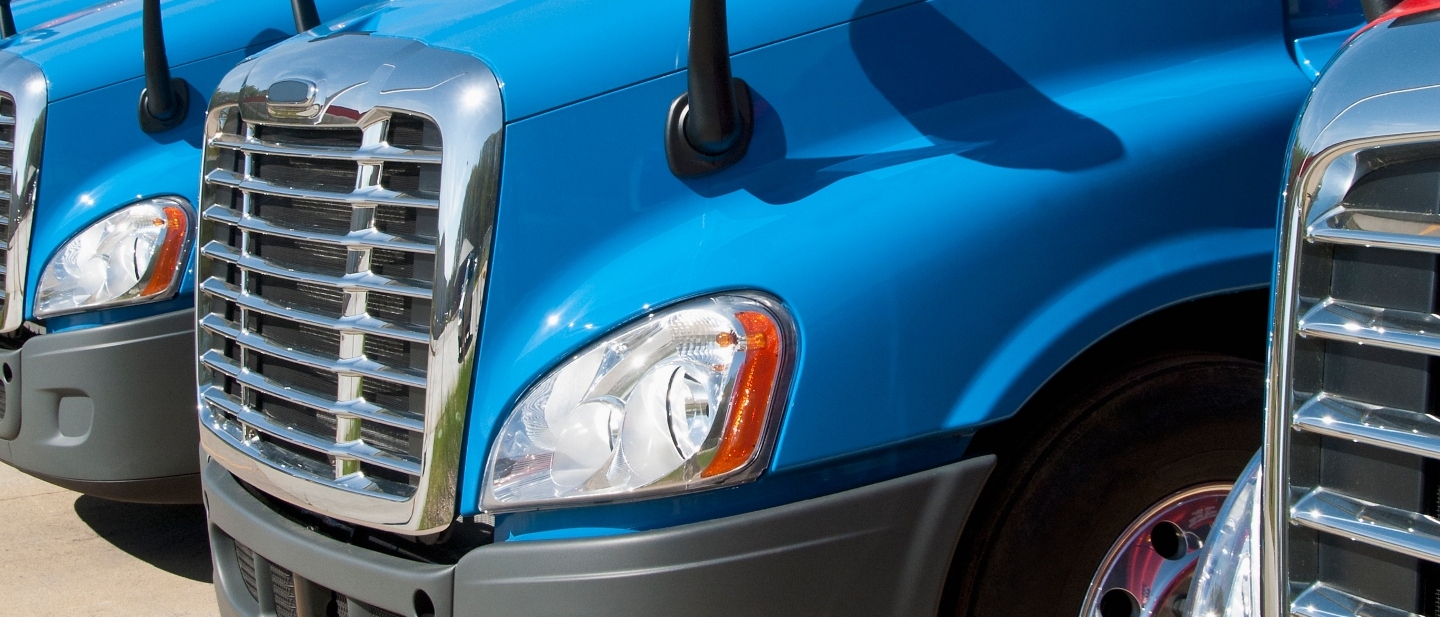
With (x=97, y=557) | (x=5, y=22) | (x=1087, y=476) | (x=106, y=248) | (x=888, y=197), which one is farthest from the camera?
(x=5, y=22)

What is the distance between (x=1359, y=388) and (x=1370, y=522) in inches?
5.6

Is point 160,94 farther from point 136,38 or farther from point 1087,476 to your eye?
point 1087,476

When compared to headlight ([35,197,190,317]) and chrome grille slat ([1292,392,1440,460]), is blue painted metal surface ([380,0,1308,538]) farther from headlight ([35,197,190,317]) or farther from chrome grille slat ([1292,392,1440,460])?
headlight ([35,197,190,317])

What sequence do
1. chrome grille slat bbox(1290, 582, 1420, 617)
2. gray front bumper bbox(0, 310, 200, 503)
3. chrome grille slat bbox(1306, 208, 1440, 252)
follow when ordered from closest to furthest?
chrome grille slat bbox(1306, 208, 1440, 252) → chrome grille slat bbox(1290, 582, 1420, 617) → gray front bumper bbox(0, 310, 200, 503)

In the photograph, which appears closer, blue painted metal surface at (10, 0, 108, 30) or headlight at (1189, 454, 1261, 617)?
headlight at (1189, 454, 1261, 617)

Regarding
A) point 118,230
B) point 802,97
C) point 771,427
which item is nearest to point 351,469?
point 771,427

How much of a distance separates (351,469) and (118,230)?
60.1 inches

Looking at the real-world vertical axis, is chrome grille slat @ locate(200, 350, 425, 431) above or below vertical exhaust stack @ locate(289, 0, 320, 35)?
below

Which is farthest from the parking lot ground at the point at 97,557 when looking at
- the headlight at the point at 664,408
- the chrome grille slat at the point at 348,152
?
the headlight at the point at 664,408

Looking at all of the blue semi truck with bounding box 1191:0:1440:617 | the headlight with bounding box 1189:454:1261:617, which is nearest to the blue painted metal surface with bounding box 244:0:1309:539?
the headlight with bounding box 1189:454:1261:617

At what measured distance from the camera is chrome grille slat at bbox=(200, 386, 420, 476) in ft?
7.73

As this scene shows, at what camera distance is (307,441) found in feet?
8.48

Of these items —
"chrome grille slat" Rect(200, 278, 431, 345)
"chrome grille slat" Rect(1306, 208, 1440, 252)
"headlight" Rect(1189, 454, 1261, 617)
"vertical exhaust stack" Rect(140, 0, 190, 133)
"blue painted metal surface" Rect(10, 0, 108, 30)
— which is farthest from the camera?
"blue painted metal surface" Rect(10, 0, 108, 30)

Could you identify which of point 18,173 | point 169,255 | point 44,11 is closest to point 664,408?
point 169,255
